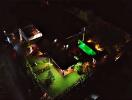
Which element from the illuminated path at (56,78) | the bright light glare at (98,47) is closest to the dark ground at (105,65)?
the illuminated path at (56,78)

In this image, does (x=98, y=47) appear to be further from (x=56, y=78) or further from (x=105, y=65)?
(x=56, y=78)

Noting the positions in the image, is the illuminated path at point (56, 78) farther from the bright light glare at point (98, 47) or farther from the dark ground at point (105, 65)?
the bright light glare at point (98, 47)

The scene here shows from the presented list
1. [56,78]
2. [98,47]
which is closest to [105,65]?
[98,47]

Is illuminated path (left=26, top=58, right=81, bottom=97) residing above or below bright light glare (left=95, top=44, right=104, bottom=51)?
below

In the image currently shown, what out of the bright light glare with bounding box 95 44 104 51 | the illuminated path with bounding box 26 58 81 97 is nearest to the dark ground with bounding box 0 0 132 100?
the illuminated path with bounding box 26 58 81 97

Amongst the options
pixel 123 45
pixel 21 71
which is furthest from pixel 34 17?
pixel 123 45

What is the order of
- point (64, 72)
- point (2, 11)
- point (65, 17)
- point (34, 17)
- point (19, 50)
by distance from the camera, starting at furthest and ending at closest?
point (2, 11), point (34, 17), point (65, 17), point (19, 50), point (64, 72)

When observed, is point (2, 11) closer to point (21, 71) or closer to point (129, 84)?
point (21, 71)

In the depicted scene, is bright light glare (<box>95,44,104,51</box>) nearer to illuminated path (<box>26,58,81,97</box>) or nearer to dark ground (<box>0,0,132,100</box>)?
dark ground (<box>0,0,132,100</box>)
